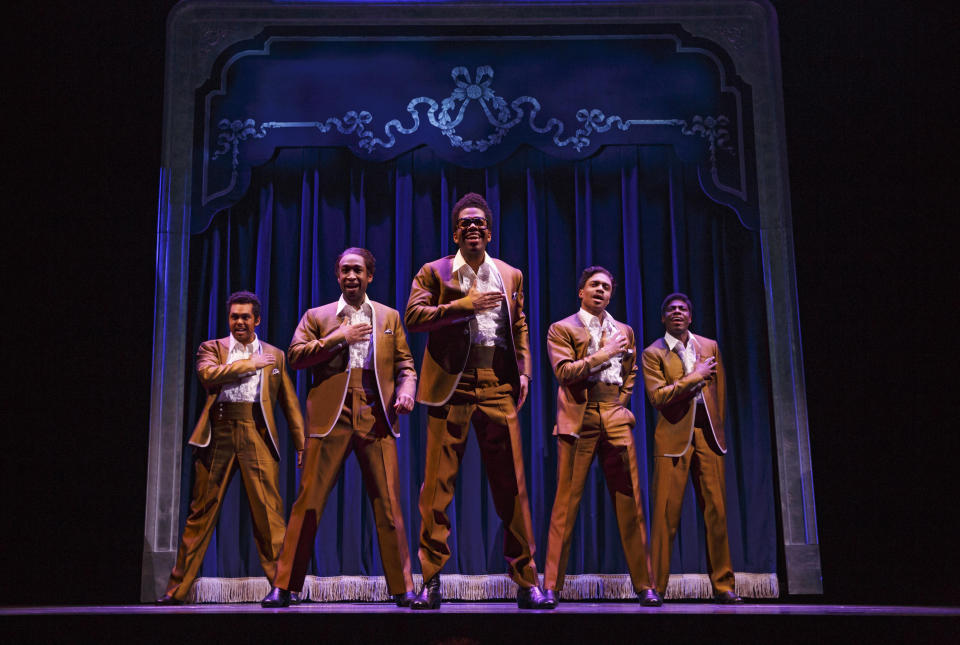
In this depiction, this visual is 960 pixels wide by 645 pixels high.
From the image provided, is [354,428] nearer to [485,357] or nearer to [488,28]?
[485,357]

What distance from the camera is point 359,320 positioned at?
4137mm

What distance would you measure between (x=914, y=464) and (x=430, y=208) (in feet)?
10.0

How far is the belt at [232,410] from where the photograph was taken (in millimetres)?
4539

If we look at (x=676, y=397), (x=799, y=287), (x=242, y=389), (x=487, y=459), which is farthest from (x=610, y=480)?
(x=242, y=389)

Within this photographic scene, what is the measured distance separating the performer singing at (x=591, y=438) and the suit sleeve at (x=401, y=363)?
700 millimetres

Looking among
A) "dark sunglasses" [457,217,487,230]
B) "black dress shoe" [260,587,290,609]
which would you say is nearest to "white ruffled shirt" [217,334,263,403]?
"black dress shoe" [260,587,290,609]

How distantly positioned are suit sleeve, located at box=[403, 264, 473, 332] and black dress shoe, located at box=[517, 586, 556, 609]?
43.3 inches

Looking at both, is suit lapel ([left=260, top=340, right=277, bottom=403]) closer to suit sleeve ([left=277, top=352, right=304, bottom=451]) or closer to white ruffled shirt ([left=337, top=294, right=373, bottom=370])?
suit sleeve ([left=277, top=352, right=304, bottom=451])

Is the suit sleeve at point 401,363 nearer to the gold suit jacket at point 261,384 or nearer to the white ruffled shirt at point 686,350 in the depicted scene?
the gold suit jacket at point 261,384

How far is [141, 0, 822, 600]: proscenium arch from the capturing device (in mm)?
5031

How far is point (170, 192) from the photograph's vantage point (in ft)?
17.5

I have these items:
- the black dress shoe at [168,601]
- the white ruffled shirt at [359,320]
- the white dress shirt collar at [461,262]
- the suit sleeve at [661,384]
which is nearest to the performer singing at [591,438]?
A: the suit sleeve at [661,384]

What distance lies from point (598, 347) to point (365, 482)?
4.28 ft
